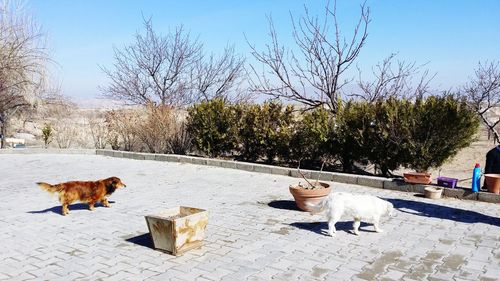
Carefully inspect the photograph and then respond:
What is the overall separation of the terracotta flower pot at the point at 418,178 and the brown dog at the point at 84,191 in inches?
244

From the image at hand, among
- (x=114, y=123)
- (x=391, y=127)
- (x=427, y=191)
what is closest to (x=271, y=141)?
(x=391, y=127)

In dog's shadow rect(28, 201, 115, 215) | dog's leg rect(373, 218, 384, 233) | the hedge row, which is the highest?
the hedge row

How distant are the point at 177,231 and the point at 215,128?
8.50m

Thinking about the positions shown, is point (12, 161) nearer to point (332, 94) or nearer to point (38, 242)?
point (38, 242)

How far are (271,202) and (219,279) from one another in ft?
12.4

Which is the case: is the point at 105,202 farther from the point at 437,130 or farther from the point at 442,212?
the point at 437,130

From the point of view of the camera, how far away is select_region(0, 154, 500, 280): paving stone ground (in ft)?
15.6

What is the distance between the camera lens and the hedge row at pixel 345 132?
939cm

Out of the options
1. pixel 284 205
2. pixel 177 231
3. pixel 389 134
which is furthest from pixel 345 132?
pixel 177 231

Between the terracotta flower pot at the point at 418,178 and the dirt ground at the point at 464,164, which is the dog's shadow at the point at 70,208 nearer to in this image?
the terracotta flower pot at the point at 418,178

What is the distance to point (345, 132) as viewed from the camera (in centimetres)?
1062

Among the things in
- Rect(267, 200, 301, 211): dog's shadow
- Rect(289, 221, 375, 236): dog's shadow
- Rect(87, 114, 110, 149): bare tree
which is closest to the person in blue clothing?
Rect(289, 221, 375, 236): dog's shadow

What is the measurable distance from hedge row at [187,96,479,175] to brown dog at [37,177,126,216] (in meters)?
5.70

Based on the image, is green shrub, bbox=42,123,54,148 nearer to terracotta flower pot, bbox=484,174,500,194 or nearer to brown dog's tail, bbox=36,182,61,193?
brown dog's tail, bbox=36,182,61,193
